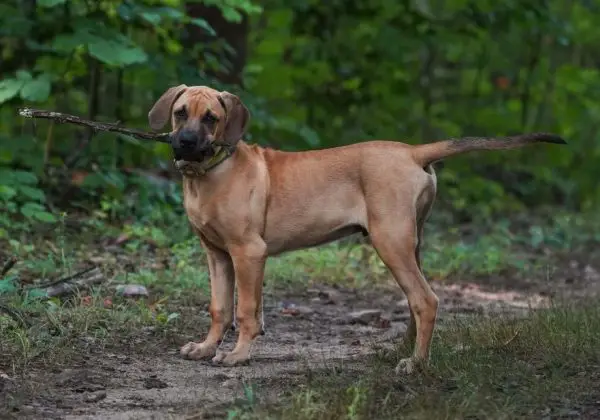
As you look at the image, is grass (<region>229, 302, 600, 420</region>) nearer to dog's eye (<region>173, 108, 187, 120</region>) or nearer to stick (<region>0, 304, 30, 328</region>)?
dog's eye (<region>173, 108, 187, 120</region>)

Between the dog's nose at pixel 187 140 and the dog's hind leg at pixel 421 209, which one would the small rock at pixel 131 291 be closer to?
the dog's nose at pixel 187 140

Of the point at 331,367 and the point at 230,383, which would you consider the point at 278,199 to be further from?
the point at 230,383

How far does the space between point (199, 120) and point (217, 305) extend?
3.94 ft

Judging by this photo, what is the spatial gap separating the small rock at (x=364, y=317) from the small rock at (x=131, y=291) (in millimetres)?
1617

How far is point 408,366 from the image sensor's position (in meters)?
5.57

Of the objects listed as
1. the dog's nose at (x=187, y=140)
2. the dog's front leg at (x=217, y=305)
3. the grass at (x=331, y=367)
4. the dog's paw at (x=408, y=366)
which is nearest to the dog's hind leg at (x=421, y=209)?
the grass at (x=331, y=367)

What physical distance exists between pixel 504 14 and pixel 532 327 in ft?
25.6

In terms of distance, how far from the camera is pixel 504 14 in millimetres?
13125

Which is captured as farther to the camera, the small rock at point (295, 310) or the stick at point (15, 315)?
the small rock at point (295, 310)

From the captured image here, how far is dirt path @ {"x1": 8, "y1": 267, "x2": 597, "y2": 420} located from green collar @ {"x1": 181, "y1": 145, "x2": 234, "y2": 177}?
1167 mm

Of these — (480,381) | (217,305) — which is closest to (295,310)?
(217,305)

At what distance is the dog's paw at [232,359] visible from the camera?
599 cm

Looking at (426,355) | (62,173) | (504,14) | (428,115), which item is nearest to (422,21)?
(504,14)

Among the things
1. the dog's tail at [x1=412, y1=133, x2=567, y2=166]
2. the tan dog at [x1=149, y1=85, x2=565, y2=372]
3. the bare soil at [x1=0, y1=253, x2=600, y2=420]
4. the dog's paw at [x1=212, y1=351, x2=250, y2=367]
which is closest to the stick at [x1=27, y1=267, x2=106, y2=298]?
the bare soil at [x1=0, y1=253, x2=600, y2=420]
